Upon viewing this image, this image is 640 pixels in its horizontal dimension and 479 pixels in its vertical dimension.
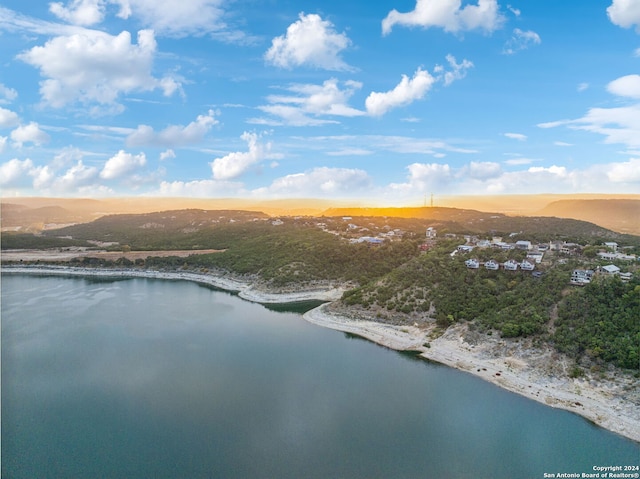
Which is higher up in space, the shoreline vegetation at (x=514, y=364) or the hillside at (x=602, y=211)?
the hillside at (x=602, y=211)

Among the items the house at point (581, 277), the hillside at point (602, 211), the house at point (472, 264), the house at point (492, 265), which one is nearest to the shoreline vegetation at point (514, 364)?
the house at point (581, 277)

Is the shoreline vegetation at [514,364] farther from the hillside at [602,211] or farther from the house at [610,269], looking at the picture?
the hillside at [602,211]

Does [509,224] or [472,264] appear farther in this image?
[509,224]

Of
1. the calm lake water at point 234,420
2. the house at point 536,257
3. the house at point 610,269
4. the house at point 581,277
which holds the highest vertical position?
the house at point 536,257

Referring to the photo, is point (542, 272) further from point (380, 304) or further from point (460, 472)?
point (460, 472)

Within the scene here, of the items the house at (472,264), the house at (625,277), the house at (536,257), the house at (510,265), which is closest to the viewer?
the house at (625,277)

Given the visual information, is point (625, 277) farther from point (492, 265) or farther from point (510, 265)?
point (492, 265)

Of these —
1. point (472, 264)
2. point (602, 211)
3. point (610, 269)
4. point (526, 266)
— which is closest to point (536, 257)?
point (526, 266)
